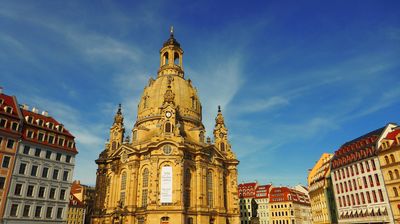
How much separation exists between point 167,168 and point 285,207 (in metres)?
A: 60.0

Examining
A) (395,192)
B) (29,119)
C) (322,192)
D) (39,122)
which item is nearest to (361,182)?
(395,192)

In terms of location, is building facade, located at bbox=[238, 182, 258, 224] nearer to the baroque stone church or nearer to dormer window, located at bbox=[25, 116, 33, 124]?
the baroque stone church

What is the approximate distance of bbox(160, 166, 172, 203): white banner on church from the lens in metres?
62.3

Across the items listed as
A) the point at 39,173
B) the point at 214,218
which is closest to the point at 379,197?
the point at 214,218

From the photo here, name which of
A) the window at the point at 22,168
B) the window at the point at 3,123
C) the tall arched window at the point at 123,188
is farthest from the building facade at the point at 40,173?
the tall arched window at the point at 123,188

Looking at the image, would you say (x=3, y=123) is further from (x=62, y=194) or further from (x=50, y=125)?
(x=62, y=194)

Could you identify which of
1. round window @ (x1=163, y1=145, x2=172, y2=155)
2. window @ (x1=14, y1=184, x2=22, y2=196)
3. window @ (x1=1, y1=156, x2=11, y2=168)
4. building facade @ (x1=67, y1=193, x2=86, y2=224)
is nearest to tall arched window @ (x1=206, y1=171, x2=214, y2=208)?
round window @ (x1=163, y1=145, x2=172, y2=155)

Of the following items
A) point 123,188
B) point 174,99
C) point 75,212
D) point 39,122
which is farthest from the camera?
point 75,212

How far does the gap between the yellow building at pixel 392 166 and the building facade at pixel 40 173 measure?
5319cm

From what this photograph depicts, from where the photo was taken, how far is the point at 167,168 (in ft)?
212

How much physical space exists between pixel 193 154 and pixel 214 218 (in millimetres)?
14165

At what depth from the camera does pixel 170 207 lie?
60.9 metres

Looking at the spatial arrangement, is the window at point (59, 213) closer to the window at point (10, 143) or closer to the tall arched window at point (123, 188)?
the window at point (10, 143)

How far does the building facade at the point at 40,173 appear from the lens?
47156 mm
